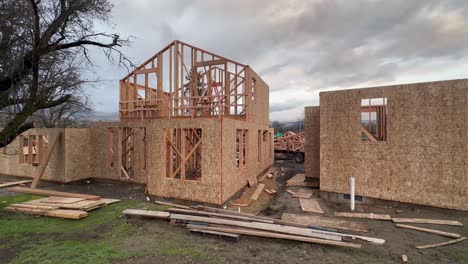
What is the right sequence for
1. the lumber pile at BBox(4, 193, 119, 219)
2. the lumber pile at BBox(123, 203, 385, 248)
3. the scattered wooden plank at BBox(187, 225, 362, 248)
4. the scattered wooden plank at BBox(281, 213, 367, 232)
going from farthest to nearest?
the lumber pile at BBox(4, 193, 119, 219) → the scattered wooden plank at BBox(281, 213, 367, 232) → the lumber pile at BBox(123, 203, 385, 248) → the scattered wooden plank at BBox(187, 225, 362, 248)

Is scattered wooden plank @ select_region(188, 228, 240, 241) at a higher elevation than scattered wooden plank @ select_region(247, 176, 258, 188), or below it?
below

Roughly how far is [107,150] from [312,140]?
1108 cm

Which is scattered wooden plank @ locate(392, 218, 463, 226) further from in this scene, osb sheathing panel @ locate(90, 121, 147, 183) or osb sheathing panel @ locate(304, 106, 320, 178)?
osb sheathing panel @ locate(90, 121, 147, 183)

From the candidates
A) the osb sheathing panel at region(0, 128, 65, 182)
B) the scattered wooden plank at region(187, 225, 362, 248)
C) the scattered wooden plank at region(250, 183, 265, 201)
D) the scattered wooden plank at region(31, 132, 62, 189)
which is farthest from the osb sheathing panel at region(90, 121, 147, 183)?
the scattered wooden plank at region(187, 225, 362, 248)

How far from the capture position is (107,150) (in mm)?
12320

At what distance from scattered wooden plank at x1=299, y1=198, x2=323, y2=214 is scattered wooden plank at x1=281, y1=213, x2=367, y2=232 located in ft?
1.62

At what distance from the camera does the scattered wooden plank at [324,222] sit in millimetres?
6328

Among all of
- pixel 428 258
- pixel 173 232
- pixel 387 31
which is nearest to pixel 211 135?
pixel 173 232

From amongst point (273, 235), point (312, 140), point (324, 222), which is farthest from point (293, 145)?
point (273, 235)

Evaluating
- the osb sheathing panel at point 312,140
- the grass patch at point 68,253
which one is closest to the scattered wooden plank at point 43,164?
the grass patch at point 68,253

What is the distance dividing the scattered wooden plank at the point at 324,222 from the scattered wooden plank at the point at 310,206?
495 millimetres

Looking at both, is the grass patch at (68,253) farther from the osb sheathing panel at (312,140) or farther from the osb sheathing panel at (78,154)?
the osb sheathing panel at (312,140)

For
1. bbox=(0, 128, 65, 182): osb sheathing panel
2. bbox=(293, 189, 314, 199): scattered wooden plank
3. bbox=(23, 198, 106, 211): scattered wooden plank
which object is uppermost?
bbox=(0, 128, 65, 182): osb sheathing panel

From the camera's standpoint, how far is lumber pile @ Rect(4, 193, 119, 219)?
676 centimetres
